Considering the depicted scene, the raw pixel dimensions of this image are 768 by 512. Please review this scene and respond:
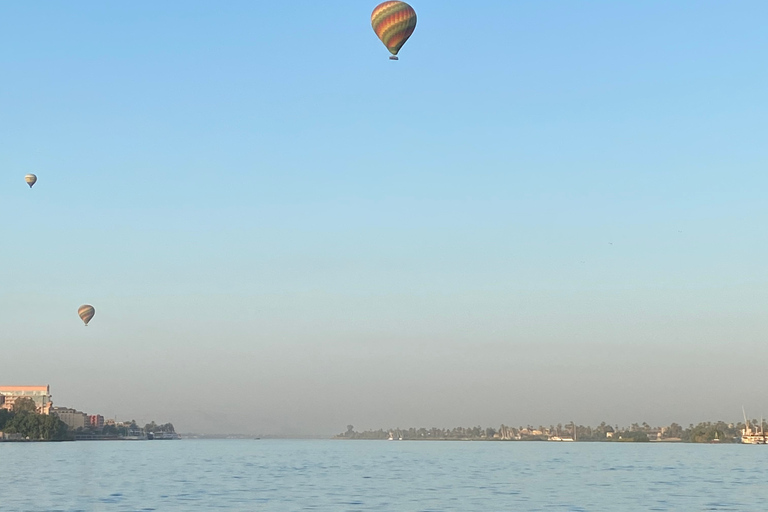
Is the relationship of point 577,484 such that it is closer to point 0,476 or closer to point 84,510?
point 84,510

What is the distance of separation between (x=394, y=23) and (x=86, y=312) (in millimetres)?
81629

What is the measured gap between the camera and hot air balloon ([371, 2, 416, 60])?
6962 cm

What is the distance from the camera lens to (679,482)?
232 feet

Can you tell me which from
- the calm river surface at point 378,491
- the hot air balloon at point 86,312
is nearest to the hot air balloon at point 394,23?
the calm river surface at point 378,491

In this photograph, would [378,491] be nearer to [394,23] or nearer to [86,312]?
[394,23]

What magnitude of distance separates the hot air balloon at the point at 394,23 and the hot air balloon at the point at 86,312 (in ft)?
260

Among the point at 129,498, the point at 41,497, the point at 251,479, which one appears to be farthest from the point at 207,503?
the point at 251,479

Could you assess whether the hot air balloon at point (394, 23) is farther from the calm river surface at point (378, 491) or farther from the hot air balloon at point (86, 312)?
the hot air balloon at point (86, 312)

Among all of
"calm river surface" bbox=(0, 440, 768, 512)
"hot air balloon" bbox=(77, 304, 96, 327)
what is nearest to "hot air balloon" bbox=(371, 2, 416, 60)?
"calm river surface" bbox=(0, 440, 768, 512)

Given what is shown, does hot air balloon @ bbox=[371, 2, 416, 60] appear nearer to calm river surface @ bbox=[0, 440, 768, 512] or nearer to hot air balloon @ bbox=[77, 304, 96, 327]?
calm river surface @ bbox=[0, 440, 768, 512]

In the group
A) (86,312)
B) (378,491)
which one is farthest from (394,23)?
(86,312)

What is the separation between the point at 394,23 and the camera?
6969 centimetres

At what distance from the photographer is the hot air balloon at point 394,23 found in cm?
6962

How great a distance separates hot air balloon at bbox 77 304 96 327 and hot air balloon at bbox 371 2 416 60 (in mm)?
79216
